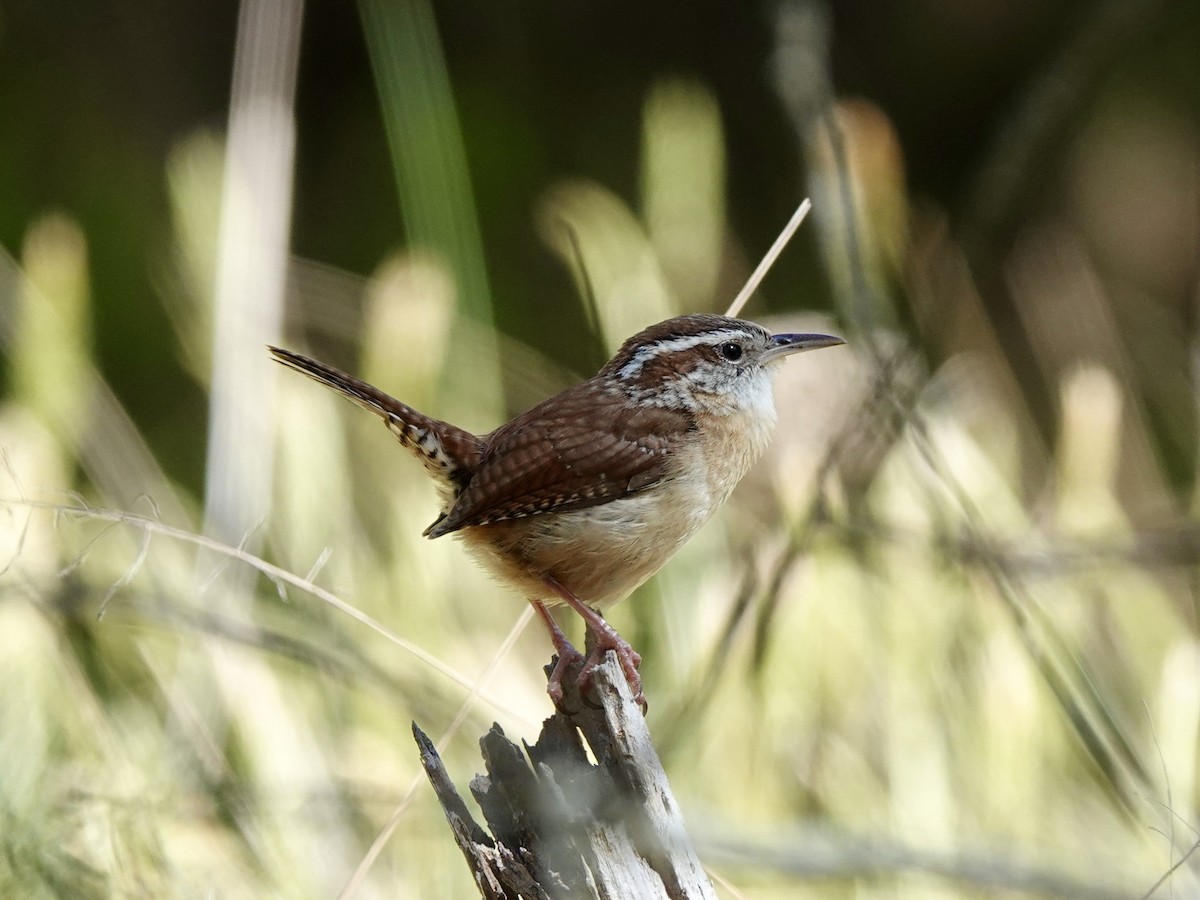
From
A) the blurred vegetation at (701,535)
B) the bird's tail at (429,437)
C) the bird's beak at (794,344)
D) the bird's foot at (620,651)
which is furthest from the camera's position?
the bird's beak at (794,344)

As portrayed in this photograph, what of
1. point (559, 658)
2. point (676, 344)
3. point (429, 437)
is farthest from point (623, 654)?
point (676, 344)

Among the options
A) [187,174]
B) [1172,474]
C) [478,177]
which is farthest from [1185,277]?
[187,174]

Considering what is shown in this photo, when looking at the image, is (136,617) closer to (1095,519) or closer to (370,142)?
(1095,519)

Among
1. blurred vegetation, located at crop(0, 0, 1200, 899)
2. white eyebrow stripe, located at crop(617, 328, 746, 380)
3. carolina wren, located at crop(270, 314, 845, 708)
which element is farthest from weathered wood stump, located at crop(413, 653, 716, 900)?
white eyebrow stripe, located at crop(617, 328, 746, 380)

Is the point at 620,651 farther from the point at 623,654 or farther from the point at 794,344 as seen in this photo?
the point at 794,344

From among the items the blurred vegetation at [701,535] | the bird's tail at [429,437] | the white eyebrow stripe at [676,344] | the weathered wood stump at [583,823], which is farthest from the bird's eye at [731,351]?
the weathered wood stump at [583,823]

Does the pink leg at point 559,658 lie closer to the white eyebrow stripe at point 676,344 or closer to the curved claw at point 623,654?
the curved claw at point 623,654

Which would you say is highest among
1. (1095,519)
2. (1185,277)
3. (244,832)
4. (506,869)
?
(1185,277)
